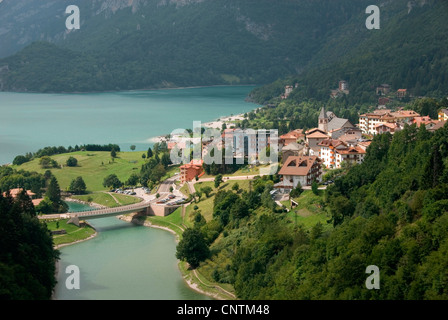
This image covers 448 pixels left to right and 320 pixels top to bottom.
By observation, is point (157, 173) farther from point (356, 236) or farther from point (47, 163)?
point (356, 236)

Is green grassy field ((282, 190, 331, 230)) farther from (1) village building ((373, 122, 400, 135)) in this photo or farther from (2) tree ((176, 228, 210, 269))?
(1) village building ((373, 122, 400, 135))

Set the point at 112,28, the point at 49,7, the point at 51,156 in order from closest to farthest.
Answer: the point at 51,156
the point at 112,28
the point at 49,7

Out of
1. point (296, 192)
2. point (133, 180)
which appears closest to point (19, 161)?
point (133, 180)

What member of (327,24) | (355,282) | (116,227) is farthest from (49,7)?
(355,282)

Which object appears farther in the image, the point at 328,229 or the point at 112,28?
the point at 112,28

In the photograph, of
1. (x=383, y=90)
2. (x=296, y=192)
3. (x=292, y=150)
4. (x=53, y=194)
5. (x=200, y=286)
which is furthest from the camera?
(x=383, y=90)

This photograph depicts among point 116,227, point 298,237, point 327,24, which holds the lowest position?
point 116,227

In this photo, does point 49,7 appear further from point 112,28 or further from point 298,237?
point 298,237
